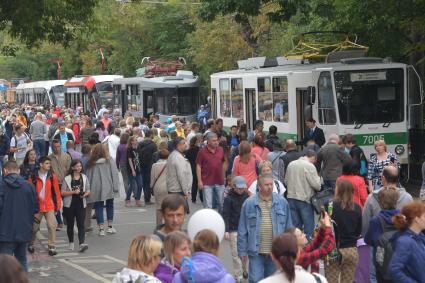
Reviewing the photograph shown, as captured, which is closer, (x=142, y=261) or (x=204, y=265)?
(x=142, y=261)

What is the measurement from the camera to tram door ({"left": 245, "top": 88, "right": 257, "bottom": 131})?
97.8ft

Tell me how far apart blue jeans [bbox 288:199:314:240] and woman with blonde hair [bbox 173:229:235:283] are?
7042mm

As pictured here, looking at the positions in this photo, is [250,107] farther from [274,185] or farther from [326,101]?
[274,185]

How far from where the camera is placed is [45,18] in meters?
22.6

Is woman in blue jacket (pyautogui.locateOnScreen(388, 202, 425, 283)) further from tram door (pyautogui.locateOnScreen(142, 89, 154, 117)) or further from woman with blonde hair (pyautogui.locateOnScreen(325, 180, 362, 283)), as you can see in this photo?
tram door (pyautogui.locateOnScreen(142, 89, 154, 117))

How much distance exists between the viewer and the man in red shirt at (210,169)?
17016mm

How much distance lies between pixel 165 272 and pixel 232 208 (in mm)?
5459

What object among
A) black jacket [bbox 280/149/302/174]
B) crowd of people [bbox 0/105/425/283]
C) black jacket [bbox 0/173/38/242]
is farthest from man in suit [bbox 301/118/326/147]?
black jacket [bbox 0/173/38/242]

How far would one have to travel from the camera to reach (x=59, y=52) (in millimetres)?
81250

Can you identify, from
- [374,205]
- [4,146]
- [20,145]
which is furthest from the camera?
[20,145]

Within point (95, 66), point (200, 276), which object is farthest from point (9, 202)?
point (95, 66)

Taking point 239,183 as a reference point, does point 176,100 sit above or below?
above

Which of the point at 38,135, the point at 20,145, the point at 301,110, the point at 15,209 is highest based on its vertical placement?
the point at 301,110

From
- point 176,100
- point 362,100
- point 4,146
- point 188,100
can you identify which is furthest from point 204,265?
point 188,100
